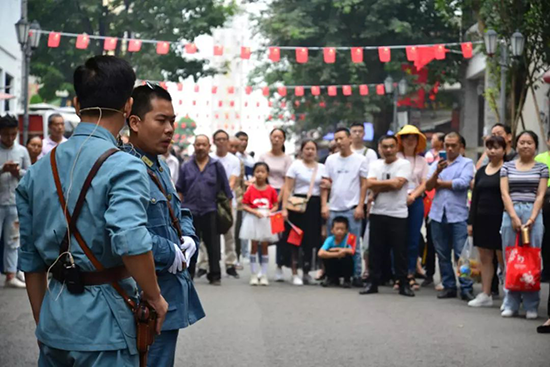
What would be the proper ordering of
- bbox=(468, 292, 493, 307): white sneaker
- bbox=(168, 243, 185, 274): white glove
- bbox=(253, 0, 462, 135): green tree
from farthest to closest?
bbox=(253, 0, 462, 135): green tree < bbox=(468, 292, 493, 307): white sneaker < bbox=(168, 243, 185, 274): white glove

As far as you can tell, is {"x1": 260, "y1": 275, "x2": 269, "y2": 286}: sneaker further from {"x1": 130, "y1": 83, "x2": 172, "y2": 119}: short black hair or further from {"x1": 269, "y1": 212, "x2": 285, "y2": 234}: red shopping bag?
{"x1": 130, "y1": 83, "x2": 172, "y2": 119}: short black hair

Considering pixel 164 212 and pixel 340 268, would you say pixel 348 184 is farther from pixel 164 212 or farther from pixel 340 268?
pixel 164 212

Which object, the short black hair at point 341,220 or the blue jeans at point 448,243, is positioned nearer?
the blue jeans at point 448,243

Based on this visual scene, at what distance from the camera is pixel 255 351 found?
816cm

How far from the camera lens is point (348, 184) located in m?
13.1

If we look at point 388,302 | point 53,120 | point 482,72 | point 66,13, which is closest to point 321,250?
point 388,302

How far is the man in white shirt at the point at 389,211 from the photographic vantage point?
12.1m

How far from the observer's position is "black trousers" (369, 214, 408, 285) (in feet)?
A: 39.7

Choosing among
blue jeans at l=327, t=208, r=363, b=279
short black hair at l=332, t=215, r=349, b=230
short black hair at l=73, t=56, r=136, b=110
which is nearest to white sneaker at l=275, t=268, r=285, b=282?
blue jeans at l=327, t=208, r=363, b=279

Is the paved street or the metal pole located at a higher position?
the metal pole

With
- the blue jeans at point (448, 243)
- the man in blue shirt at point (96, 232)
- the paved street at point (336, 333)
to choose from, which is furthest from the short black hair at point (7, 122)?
the man in blue shirt at point (96, 232)

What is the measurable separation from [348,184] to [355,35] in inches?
1054

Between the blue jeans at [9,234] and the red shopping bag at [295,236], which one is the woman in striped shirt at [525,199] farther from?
the blue jeans at [9,234]

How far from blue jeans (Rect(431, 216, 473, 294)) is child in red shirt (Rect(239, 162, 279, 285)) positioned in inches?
85.7
